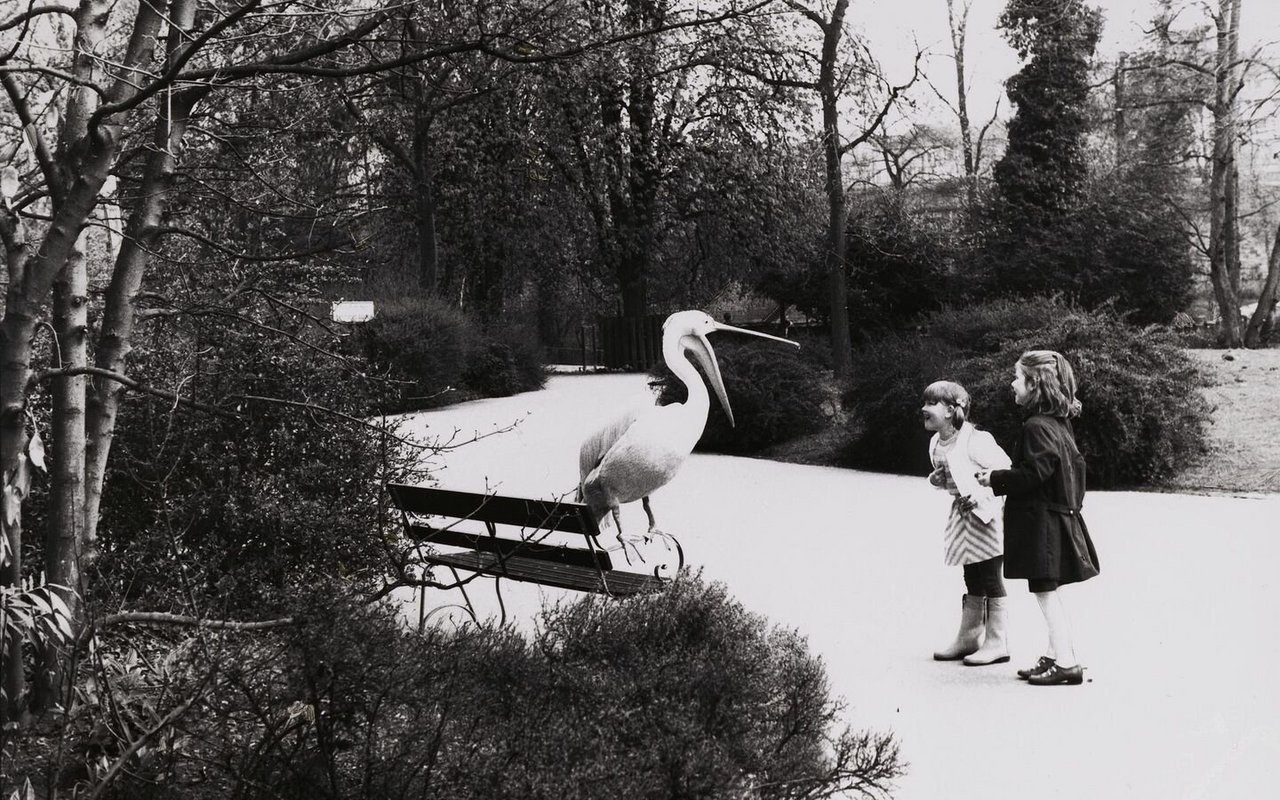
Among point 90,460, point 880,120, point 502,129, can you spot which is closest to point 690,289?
point 502,129

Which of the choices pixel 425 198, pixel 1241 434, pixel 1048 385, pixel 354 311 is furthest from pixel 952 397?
pixel 425 198

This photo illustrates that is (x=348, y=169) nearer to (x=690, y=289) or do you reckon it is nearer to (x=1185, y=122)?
(x=690, y=289)

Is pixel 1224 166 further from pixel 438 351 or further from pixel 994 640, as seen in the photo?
pixel 994 640

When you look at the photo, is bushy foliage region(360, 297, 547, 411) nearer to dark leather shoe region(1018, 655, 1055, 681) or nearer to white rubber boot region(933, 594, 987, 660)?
white rubber boot region(933, 594, 987, 660)

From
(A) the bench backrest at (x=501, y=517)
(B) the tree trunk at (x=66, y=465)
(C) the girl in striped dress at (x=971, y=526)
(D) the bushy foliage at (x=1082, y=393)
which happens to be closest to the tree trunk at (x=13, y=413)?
(B) the tree trunk at (x=66, y=465)

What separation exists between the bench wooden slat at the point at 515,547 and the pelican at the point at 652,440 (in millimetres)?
381

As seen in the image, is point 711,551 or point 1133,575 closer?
point 1133,575

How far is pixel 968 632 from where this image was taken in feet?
21.0

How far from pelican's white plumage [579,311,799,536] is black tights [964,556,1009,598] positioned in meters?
1.61

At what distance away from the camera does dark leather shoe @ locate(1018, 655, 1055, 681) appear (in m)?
5.98

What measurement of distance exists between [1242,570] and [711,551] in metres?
3.96

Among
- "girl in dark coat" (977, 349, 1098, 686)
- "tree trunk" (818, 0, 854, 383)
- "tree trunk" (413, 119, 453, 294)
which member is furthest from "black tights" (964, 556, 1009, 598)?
"tree trunk" (413, 119, 453, 294)

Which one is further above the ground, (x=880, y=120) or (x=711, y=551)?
(x=880, y=120)

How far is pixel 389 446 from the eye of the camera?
7523 mm
